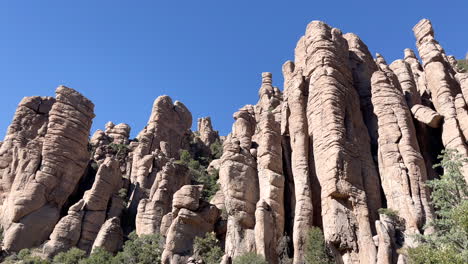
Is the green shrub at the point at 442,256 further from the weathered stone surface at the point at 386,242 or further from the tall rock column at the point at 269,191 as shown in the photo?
the tall rock column at the point at 269,191

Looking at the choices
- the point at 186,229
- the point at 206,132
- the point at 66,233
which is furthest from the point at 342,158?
the point at 206,132

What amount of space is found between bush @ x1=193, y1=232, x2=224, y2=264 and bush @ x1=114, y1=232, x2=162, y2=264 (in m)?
3.39

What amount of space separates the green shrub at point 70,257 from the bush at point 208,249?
9.92 m

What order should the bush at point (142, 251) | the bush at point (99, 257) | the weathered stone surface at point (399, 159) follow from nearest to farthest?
1. the weathered stone surface at point (399, 159)
2. the bush at point (142, 251)
3. the bush at point (99, 257)

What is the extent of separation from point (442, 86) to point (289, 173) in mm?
15571

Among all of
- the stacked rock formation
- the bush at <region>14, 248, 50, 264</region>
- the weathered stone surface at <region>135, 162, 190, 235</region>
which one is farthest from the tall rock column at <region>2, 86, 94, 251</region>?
the stacked rock formation

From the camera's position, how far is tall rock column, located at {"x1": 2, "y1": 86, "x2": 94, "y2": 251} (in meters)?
39.6

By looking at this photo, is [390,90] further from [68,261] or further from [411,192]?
[68,261]

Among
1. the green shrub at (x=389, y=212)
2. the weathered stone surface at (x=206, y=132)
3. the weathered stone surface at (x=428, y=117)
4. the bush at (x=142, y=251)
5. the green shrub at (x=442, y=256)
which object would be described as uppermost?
the weathered stone surface at (x=206, y=132)

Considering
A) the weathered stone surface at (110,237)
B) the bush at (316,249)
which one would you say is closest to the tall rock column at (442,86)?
the bush at (316,249)

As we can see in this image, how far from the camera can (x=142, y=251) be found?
113 ft

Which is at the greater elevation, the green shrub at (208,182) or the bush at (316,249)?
the green shrub at (208,182)

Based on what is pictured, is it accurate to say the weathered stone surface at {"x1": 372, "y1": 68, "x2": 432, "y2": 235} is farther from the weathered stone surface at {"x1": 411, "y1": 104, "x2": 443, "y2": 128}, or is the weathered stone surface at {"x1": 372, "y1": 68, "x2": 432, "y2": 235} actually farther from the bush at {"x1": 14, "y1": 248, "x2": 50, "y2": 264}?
the bush at {"x1": 14, "y1": 248, "x2": 50, "y2": 264}

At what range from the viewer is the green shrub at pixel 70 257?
35625 mm
